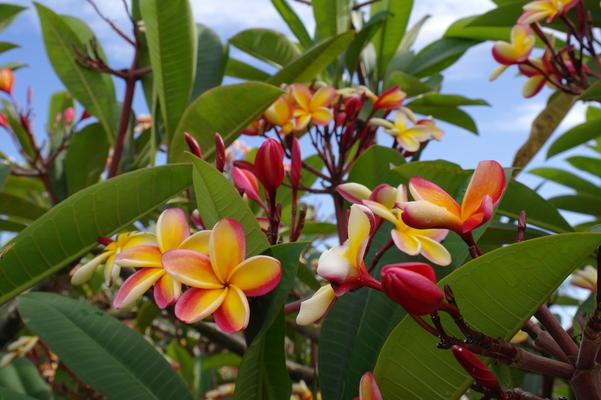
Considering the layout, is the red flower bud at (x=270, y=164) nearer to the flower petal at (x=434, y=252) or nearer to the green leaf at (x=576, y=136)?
the flower petal at (x=434, y=252)

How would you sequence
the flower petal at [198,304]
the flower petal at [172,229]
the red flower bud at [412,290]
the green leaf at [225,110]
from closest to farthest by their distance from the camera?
1. the red flower bud at [412,290]
2. the flower petal at [198,304]
3. the flower petal at [172,229]
4. the green leaf at [225,110]

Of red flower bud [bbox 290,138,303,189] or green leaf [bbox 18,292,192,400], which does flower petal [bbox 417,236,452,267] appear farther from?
green leaf [bbox 18,292,192,400]

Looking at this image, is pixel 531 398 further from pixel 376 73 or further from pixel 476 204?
pixel 376 73

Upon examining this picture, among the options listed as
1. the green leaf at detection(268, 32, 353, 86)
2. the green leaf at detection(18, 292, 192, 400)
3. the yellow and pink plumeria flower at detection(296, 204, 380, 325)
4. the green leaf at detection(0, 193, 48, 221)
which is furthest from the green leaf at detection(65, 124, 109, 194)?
the yellow and pink plumeria flower at detection(296, 204, 380, 325)

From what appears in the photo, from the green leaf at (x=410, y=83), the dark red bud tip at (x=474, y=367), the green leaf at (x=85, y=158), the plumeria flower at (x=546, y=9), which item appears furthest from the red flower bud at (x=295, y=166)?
the green leaf at (x=85, y=158)

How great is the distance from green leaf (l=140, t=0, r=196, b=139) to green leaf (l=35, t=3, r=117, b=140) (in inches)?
15.4

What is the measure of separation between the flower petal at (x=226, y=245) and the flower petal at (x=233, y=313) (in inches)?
1.0

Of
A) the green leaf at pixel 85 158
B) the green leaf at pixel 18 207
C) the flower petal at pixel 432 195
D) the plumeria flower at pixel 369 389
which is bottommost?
the green leaf at pixel 18 207

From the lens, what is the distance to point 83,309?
954 mm

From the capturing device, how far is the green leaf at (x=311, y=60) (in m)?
1.42

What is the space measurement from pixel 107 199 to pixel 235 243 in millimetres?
290

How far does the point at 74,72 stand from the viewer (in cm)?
184

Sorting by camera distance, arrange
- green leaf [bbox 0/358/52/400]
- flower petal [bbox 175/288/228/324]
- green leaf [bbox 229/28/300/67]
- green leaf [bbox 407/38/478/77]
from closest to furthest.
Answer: flower petal [bbox 175/288/228/324], green leaf [bbox 0/358/52/400], green leaf [bbox 229/28/300/67], green leaf [bbox 407/38/478/77]

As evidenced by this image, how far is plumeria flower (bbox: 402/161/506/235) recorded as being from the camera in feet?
1.88
